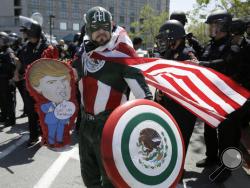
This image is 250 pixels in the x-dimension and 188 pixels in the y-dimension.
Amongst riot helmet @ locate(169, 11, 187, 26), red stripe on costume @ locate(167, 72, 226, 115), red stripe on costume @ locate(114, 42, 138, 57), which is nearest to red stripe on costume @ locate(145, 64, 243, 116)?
red stripe on costume @ locate(167, 72, 226, 115)

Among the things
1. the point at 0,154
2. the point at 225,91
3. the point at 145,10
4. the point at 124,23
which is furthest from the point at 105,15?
the point at 124,23

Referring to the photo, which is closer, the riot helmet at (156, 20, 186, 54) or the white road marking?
the riot helmet at (156, 20, 186, 54)

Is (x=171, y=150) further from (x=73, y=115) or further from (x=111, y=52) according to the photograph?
(x=73, y=115)

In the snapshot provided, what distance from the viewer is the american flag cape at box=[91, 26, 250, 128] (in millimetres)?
3502

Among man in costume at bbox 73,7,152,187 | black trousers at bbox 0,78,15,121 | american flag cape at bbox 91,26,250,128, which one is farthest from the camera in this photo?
black trousers at bbox 0,78,15,121

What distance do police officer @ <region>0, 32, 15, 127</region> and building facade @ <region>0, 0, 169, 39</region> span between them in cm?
5386

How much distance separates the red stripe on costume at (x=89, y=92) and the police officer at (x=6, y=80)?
4.74m

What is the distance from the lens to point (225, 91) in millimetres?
3842

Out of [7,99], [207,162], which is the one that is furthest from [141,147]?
[7,99]

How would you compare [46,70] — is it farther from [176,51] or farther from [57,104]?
[176,51]

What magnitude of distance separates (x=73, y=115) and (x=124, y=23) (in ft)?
286

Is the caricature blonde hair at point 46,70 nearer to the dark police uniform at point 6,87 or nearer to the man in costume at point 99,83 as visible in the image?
the man in costume at point 99,83

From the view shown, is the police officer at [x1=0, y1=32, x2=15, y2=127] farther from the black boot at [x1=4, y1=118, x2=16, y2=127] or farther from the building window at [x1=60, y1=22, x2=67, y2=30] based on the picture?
the building window at [x1=60, y1=22, x2=67, y2=30]

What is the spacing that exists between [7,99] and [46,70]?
369cm
